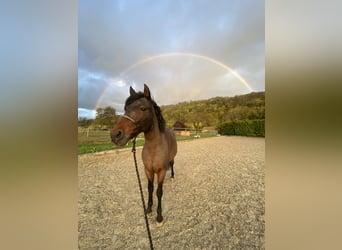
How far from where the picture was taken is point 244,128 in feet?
3.47

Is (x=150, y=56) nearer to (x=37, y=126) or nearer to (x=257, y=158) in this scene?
(x=37, y=126)

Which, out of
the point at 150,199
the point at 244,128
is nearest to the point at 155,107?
the point at 244,128

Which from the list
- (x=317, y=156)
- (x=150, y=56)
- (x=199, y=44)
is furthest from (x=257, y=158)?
(x=150, y=56)

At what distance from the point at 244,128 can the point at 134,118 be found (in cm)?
61

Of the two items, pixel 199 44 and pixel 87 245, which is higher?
pixel 199 44

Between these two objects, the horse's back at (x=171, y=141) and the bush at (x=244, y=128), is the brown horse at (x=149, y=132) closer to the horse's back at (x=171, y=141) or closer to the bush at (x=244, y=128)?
the horse's back at (x=171, y=141)

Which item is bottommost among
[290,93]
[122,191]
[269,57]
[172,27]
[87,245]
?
[87,245]

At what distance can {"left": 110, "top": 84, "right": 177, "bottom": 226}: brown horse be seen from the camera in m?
1.00

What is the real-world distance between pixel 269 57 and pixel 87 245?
1.41 m

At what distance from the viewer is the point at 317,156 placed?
1.81 feet

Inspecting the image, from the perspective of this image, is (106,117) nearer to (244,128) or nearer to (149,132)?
(149,132)

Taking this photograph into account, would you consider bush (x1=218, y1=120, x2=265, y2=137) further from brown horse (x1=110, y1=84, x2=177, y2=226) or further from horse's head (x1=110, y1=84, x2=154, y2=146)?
horse's head (x1=110, y1=84, x2=154, y2=146)

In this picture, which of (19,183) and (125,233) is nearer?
(19,183)

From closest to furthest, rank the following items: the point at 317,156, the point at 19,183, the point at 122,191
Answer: the point at 317,156 < the point at 19,183 < the point at 122,191
